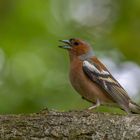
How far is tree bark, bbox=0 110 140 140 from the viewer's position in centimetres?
412

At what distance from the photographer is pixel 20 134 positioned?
4.14m

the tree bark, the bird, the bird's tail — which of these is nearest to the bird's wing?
the bird

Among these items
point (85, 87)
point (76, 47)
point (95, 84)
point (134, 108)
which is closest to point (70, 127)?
point (134, 108)

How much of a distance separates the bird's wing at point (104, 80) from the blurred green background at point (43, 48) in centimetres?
101

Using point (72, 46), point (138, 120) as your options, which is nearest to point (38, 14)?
point (72, 46)

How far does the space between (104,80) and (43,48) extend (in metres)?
1.90

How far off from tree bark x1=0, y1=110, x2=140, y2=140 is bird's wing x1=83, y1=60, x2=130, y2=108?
199 centimetres

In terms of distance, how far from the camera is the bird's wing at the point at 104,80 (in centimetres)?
634

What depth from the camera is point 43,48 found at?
8.12 m

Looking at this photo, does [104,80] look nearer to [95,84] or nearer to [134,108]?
[95,84]

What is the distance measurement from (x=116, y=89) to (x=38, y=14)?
7.43ft

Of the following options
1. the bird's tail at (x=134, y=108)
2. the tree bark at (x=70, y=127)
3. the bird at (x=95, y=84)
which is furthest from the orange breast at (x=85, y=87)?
the tree bark at (x=70, y=127)

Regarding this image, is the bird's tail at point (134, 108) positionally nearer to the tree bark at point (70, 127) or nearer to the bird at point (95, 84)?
the bird at point (95, 84)

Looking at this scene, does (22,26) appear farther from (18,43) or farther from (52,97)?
(52,97)
